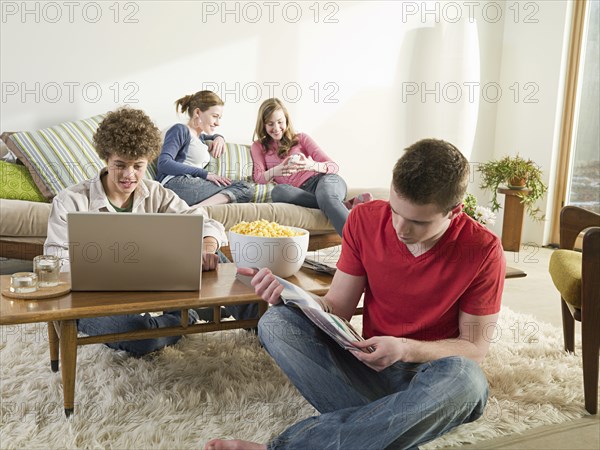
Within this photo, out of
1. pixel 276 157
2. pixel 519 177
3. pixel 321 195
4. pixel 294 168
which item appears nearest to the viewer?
pixel 321 195

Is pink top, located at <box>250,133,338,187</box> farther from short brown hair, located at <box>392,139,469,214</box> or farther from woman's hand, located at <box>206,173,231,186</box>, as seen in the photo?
short brown hair, located at <box>392,139,469,214</box>

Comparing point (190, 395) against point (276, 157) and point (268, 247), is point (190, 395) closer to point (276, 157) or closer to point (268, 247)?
point (268, 247)

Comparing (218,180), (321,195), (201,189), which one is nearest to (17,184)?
(201,189)

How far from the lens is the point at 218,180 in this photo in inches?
142

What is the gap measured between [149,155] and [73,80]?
7.39 feet

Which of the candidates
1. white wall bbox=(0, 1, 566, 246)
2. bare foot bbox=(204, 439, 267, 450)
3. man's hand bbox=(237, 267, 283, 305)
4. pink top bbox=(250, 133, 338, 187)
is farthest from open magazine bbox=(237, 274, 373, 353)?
white wall bbox=(0, 1, 566, 246)

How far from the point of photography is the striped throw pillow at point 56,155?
329 cm

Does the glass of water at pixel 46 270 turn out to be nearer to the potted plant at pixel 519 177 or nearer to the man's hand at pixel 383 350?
the man's hand at pixel 383 350

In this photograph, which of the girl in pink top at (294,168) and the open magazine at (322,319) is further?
the girl in pink top at (294,168)

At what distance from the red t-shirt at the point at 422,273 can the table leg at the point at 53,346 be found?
971 mm

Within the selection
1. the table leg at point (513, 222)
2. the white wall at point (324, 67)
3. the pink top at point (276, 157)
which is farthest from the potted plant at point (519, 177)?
the pink top at point (276, 157)

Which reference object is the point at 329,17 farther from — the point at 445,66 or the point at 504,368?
the point at 504,368

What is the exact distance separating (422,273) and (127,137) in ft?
3.44

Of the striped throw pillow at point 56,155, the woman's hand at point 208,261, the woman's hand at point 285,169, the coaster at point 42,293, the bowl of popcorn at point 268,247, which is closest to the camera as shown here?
the coaster at point 42,293
